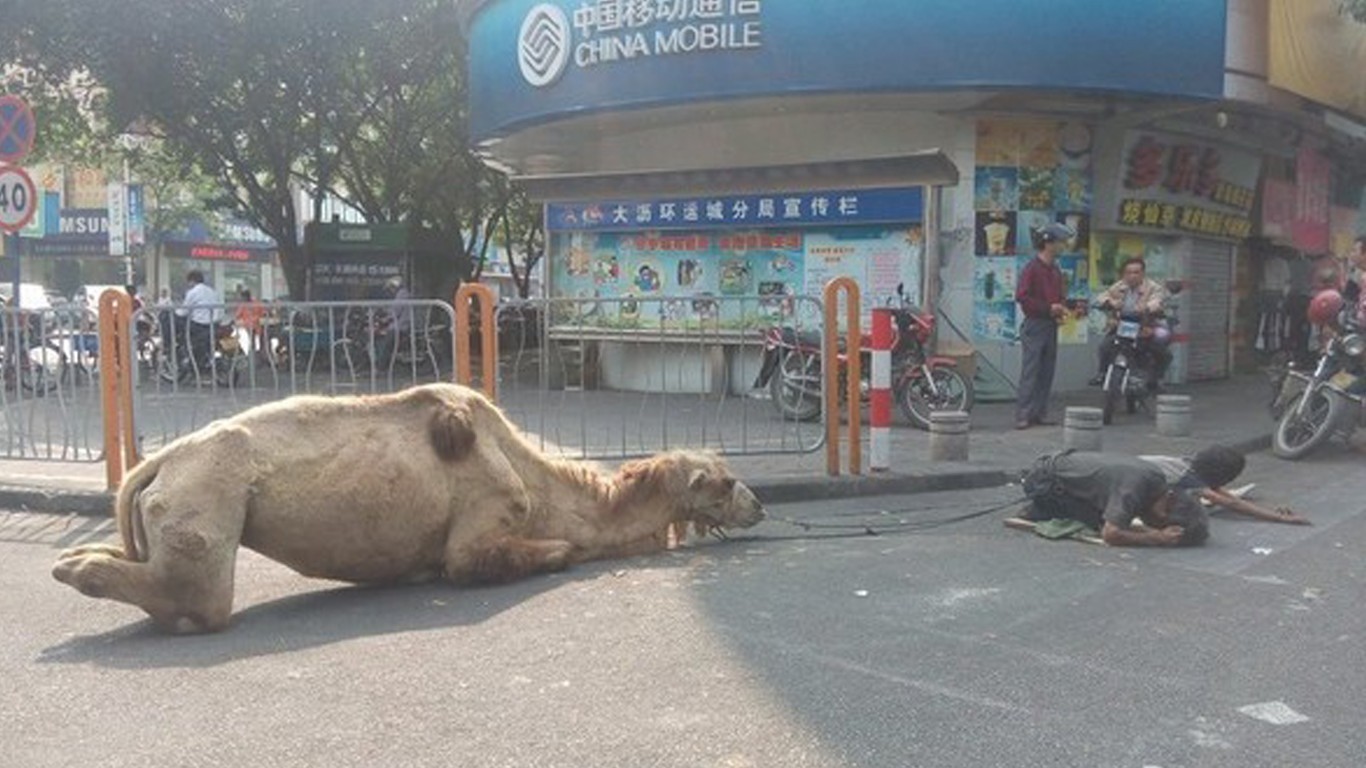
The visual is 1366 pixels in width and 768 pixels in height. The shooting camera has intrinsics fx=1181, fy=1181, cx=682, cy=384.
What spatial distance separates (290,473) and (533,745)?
6.49 feet

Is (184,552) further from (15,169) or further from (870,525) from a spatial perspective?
(15,169)

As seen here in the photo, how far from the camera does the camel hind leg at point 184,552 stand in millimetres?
4750

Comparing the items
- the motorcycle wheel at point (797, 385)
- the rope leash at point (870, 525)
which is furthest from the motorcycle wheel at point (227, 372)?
the motorcycle wheel at point (797, 385)

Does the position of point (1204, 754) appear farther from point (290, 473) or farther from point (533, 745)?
point (290, 473)

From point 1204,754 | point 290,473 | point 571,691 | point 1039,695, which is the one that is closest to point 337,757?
point 571,691

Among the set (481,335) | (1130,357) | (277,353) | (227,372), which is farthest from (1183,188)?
(227,372)

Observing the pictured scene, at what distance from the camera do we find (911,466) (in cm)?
900

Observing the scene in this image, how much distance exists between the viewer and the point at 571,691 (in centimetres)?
423

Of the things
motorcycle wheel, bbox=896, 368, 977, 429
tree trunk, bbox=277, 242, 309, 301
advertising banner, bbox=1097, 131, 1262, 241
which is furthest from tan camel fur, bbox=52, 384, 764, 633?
tree trunk, bbox=277, 242, 309, 301

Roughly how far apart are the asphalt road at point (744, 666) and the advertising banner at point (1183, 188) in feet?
28.7

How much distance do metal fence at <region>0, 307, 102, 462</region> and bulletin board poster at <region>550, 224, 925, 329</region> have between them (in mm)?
3983

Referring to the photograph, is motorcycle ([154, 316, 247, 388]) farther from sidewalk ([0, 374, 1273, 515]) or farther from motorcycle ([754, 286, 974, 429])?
motorcycle ([754, 286, 974, 429])

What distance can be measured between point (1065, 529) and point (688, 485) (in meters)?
2.23

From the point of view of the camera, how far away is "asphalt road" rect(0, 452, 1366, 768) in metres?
3.71
